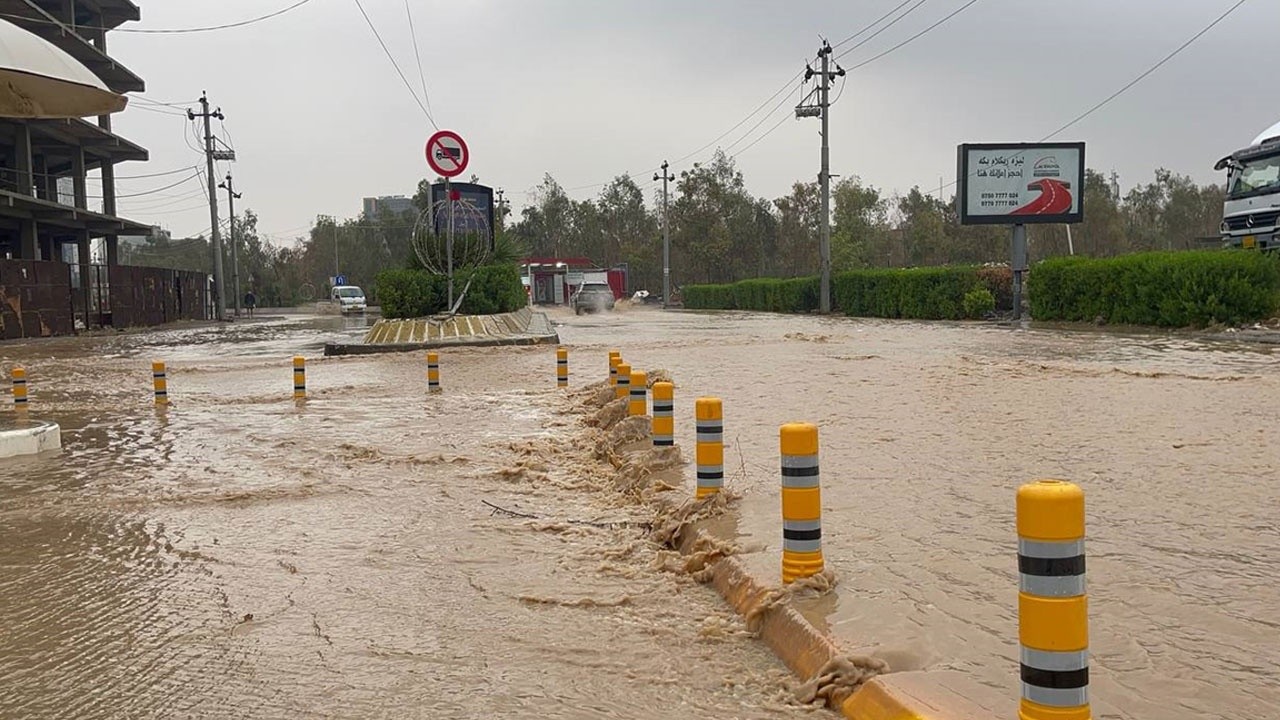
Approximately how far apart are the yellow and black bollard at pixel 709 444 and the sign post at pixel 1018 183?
1224 inches

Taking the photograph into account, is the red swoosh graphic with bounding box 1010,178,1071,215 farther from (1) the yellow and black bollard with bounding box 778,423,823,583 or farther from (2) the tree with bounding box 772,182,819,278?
(2) the tree with bounding box 772,182,819,278

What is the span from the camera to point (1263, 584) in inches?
197

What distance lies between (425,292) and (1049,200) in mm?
21709

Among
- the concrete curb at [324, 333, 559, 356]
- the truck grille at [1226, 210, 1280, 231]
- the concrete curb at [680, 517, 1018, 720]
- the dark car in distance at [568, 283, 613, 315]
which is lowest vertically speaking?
the concrete curb at [680, 517, 1018, 720]

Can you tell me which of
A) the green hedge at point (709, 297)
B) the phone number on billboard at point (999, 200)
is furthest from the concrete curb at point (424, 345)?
the green hedge at point (709, 297)

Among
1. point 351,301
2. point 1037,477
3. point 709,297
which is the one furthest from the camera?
point 709,297

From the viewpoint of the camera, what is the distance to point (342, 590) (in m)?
5.79

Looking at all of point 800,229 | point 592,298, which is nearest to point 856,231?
point 800,229

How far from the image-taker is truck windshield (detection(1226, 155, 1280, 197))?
23.9 meters

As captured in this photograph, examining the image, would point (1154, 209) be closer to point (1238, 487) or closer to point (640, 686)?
point (1238, 487)

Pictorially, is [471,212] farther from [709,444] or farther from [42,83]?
[709,444]

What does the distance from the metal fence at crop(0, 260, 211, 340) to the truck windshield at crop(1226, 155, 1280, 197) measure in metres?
33.9

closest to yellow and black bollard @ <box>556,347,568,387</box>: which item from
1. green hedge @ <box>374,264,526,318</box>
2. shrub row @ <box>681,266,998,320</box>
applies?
green hedge @ <box>374,264,526,318</box>

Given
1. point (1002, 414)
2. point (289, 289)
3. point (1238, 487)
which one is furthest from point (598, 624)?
point (289, 289)
